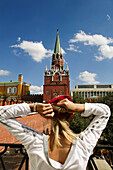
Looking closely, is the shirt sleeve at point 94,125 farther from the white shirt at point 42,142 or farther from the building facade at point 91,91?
the building facade at point 91,91

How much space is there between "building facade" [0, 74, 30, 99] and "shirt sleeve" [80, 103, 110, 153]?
3755 cm

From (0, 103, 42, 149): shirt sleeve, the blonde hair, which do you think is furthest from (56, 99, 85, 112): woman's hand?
(0, 103, 42, 149): shirt sleeve

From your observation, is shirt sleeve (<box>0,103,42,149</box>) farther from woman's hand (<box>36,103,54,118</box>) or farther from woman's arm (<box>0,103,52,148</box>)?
woman's hand (<box>36,103,54,118</box>)

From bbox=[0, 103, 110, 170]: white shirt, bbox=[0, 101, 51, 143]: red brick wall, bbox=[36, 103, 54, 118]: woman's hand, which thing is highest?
bbox=[36, 103, 54, 118]: woman's hand

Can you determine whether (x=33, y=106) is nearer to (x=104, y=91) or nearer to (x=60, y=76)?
(x=60, y=76)

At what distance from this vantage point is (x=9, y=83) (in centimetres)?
3847

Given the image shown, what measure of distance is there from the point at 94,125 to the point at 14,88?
39.2 m

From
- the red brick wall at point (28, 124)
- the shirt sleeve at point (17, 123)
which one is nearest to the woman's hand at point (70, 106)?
the shirt sleeve at point (17, 123)

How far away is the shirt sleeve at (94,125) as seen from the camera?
112cm

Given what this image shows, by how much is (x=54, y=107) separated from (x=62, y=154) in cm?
44

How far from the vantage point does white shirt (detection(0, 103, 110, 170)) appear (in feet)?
3.51

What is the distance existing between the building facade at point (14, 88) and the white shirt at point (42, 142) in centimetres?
3739

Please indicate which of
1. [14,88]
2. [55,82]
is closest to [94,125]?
[55,82]

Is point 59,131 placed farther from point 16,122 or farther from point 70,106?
point 16,122
